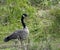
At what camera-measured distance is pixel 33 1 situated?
15789mm

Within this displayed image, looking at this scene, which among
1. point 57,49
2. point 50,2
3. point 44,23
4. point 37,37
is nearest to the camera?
point 57,49

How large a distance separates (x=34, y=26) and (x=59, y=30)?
94 cm

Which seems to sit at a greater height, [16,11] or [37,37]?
[16,11]

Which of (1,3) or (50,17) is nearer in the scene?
(50,17)

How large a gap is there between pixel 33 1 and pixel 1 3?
1.55 meters

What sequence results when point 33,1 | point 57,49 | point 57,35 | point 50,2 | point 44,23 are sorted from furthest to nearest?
point 33,1 < point 50,2 < point 44,23 < point 57,35 < point 57,49

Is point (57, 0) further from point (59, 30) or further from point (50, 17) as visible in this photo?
point (59, 30)

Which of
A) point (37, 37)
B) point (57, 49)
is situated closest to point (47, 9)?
point (37, 37)

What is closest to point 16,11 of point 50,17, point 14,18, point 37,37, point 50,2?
point 14,18

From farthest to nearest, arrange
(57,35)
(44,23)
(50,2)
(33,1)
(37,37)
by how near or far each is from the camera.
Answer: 1. (33,1)
2. (50,2)
3. (44,23)
4. (57,35)
5. (37,37)

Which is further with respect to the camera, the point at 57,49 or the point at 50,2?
the point at 50,2

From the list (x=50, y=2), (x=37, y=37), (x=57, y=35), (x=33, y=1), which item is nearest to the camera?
(x=37, y=37)

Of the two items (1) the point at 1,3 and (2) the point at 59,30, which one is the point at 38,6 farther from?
(2) the point at 59,30

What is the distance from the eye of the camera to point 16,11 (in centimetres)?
1171
